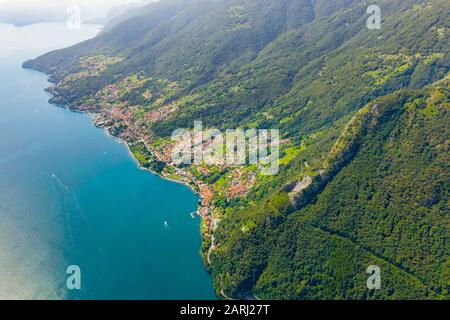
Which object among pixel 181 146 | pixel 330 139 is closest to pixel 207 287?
pixel 330 139

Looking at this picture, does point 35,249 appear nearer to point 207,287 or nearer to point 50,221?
point 50,221
